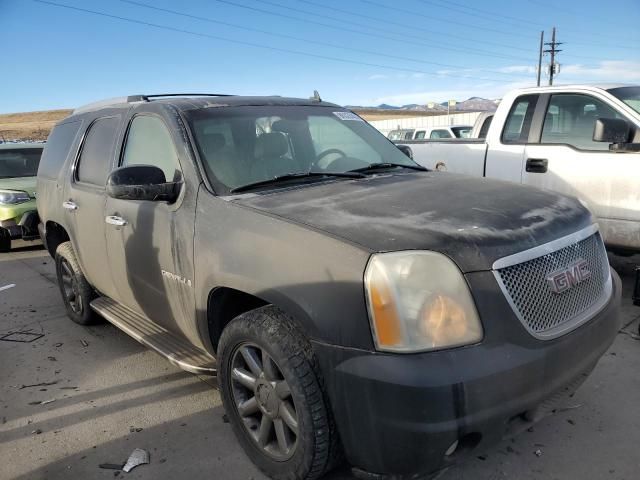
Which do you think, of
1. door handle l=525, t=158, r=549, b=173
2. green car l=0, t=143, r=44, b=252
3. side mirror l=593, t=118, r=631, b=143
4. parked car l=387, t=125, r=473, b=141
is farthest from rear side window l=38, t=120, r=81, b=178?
parked car l=387, t=125, r=473, b=141

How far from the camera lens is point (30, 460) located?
9.04 ft

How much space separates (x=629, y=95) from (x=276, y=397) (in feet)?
16.0

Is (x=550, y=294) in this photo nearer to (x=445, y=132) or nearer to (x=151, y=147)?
(x=151, y=147)

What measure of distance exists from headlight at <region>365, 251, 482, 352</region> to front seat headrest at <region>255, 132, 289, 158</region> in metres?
1.50

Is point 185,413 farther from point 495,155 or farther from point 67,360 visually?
point 495,155

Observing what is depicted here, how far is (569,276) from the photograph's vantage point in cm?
228

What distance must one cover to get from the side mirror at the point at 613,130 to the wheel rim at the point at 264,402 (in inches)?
156

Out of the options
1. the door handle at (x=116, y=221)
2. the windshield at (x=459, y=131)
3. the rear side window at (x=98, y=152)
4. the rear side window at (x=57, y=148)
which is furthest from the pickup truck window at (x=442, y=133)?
the door handle at (x=116, y=221)

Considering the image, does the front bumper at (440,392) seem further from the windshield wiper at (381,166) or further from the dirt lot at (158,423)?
the windshield wiper at (381,166)

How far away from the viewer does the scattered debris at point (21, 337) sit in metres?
4.48

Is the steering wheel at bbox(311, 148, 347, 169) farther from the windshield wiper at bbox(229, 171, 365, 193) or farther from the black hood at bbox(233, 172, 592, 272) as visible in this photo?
the black hood at bbox(233, 172, 592, 272)

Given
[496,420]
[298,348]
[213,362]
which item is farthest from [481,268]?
[213,362]

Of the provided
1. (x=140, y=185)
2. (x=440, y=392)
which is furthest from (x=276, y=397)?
(x=140, y=185)

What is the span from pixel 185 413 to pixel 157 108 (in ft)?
6.31
